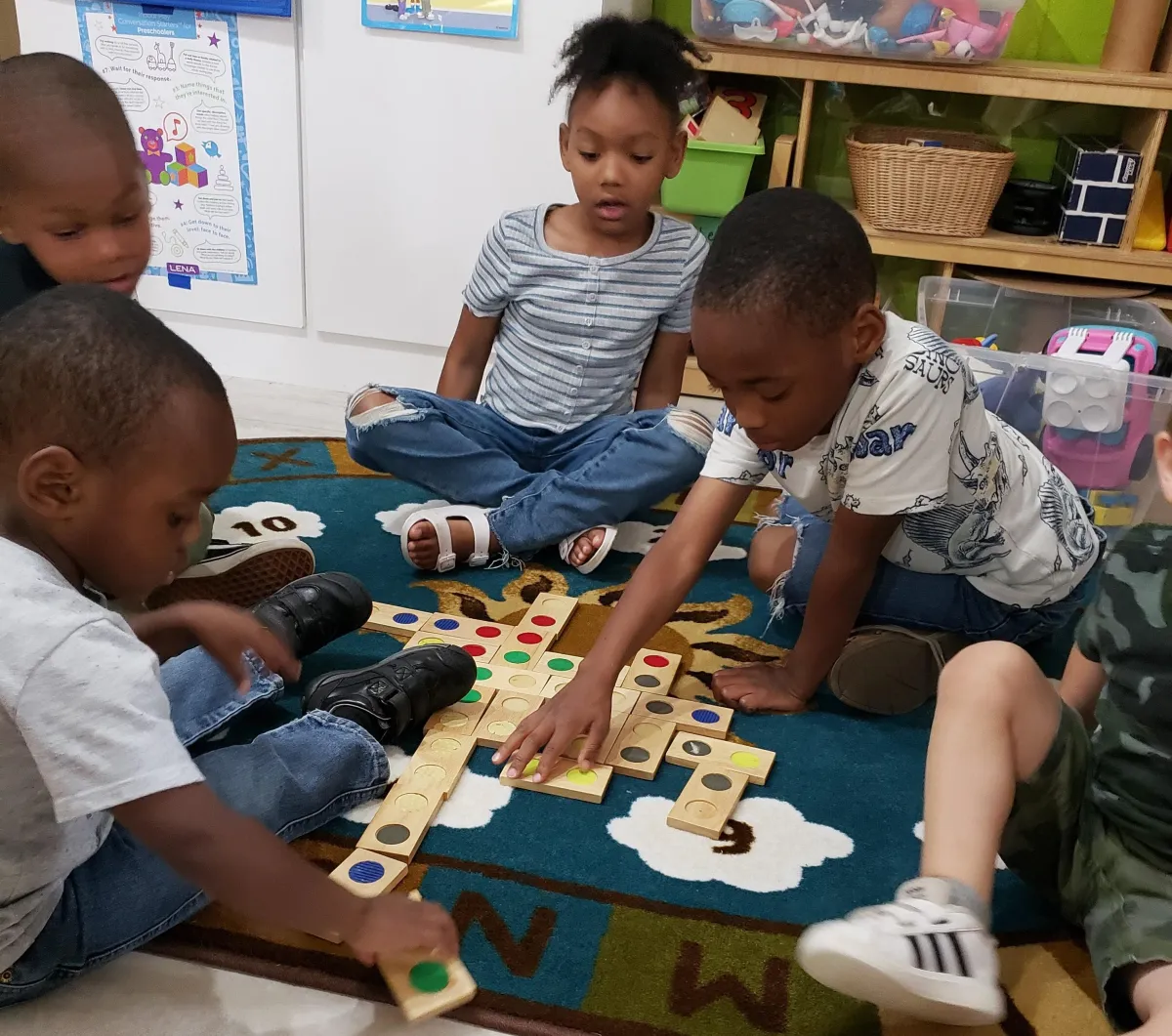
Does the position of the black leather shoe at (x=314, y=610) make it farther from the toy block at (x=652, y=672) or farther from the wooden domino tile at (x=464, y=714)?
the toy block at (x=652, y=672)

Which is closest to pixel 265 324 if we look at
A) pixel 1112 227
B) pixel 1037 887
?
pixel 1112 227

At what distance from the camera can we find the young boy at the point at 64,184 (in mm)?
1074

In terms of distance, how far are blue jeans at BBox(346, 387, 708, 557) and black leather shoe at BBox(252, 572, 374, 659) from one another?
307 millimetres

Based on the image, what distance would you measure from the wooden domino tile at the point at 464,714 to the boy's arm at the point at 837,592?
334mm

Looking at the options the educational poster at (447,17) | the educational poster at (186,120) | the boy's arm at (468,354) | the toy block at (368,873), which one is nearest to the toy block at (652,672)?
the toy block at (368,873)

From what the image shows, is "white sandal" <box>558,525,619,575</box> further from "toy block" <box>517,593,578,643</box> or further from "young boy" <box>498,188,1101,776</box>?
"young boy" <box>498,188,1101,776</box>

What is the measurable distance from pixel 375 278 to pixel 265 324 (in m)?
0.25

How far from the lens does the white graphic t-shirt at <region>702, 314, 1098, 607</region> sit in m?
1.04

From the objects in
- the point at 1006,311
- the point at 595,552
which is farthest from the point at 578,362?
the point at 1006,311

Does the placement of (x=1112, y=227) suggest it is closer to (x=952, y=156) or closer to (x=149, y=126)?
(x=952, y=156)

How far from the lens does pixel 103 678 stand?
2.09 ft

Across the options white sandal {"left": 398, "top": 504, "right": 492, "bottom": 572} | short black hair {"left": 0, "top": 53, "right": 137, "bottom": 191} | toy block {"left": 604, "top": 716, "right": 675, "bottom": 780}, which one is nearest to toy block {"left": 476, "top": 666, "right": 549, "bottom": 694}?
toy block {"left": 604, "top": 716, "right": 675, "bottom": 780}

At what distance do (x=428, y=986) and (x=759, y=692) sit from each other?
0.53m

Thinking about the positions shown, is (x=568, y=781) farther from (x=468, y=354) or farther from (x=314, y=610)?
(x=468, y=354)
